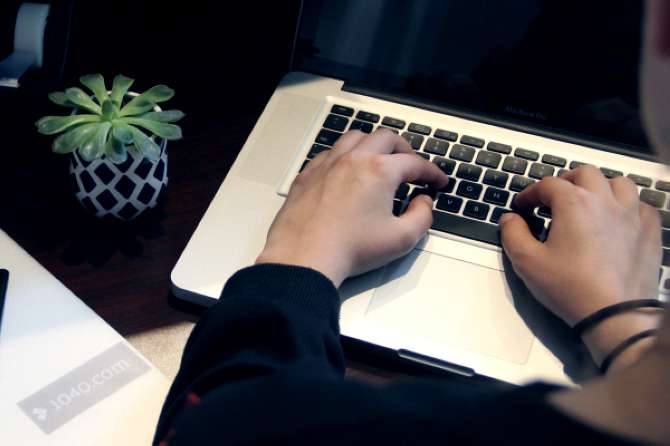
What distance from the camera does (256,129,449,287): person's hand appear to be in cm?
62

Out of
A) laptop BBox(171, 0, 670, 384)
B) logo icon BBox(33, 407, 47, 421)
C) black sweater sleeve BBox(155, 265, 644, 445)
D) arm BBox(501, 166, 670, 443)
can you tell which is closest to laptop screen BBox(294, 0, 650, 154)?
laptop BBox(171, 0, 670, 384)

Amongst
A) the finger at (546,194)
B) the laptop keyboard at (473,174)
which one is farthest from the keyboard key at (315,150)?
the finger at (546,194)

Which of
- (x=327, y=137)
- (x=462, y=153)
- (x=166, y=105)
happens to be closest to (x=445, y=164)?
(x=462, y=153)

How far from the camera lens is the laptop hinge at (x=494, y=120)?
30.7 inches

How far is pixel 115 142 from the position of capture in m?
0.65

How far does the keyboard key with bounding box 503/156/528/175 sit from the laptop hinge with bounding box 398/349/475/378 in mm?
240

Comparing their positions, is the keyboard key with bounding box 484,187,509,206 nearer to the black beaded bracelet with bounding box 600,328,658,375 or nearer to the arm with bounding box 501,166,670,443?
the arm with bounding box 501,166,670,443

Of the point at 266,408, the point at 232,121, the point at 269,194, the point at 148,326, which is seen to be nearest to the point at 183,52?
the point at 232,121

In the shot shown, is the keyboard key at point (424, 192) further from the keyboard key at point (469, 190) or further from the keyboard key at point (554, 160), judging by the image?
the keyboard key at point (554, 160)

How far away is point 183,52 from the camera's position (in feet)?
3.03

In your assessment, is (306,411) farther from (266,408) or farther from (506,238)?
(506,238)

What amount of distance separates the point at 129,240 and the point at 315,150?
0.21 meters

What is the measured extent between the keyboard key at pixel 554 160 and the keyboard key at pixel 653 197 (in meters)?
0.08

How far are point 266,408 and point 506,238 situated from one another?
1.17 ft
